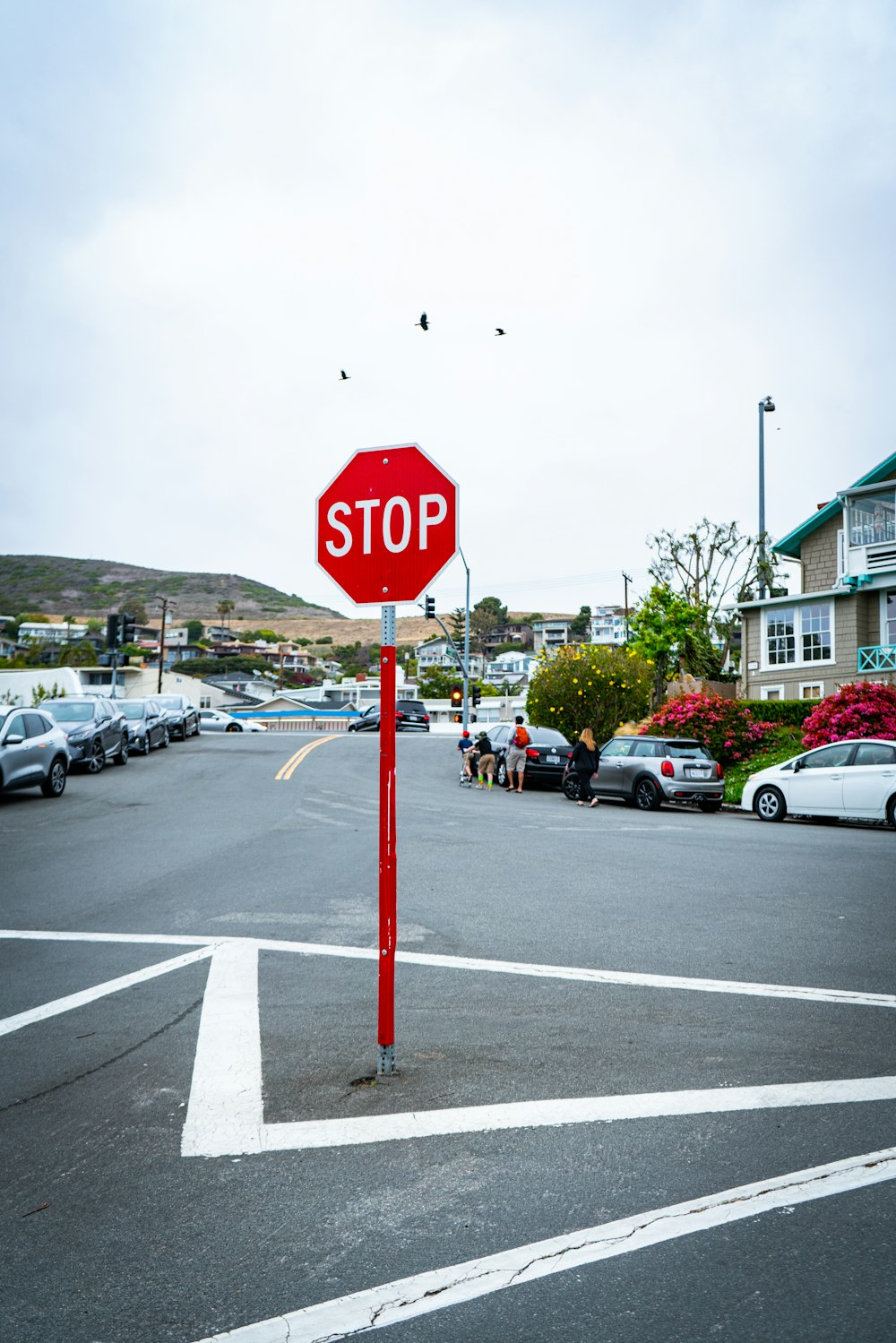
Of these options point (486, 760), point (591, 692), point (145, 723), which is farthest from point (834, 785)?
point (145, 723)

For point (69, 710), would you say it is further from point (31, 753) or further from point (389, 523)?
point (389, 523)

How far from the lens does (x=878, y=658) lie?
114 ft

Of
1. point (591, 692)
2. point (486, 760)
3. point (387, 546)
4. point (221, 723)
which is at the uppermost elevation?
point (387, 546)

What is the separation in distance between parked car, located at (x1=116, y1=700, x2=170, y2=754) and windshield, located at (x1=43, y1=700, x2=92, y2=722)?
3524 millimetres

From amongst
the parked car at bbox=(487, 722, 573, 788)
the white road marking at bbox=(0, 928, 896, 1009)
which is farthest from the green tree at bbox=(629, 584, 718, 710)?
the white road marking at bbox=(0, 928, 896, 1009)

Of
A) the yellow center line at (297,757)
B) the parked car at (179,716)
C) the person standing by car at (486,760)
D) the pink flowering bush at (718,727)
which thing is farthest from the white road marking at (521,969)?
the parked car at (179,716)

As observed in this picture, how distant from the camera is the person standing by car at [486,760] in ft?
87.3

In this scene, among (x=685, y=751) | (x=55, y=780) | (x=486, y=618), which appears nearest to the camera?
(x=55, y=780)

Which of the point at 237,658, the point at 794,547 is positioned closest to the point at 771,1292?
the point at 794,547

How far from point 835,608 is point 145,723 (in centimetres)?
2245

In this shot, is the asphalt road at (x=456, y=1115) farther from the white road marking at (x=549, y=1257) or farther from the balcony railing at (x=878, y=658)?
the balcony railing at (x=878, y=658)

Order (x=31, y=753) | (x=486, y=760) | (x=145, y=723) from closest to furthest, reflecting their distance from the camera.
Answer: (x=31, y=753) → (x=486, y=760) → (x=145, y=723)

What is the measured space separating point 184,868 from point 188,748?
23483 mm

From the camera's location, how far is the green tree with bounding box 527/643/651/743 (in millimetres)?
36250
